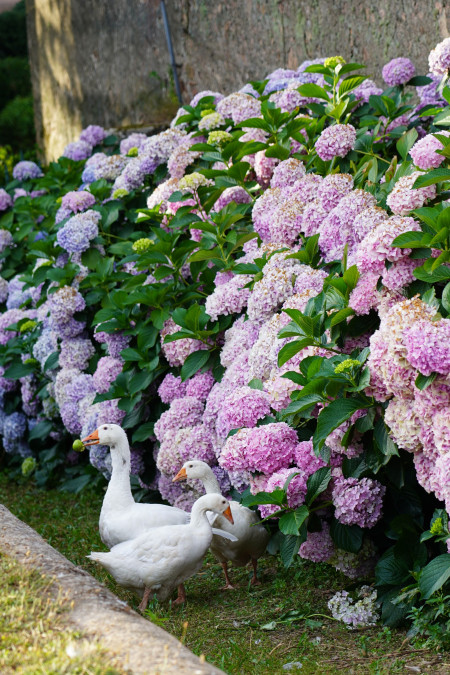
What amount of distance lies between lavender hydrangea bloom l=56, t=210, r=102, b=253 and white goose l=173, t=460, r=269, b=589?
173 centimetres

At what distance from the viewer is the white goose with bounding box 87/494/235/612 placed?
306 centimetres

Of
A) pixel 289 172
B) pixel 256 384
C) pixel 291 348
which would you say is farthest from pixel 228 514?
pixel 289 172

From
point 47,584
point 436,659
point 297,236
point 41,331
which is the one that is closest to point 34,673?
point 47,584

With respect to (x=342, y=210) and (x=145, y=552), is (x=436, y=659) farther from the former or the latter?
(x=342, y=210)

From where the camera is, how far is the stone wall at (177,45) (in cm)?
486

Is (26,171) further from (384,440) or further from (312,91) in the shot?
(384,440)

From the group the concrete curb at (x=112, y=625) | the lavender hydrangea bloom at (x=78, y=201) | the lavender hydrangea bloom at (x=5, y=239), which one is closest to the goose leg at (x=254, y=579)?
the concrete curb at (x=112, y=625)

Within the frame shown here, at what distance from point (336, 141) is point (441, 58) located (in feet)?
1.87

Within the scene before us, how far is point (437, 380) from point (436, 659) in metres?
0.79

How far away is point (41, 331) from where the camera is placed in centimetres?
511

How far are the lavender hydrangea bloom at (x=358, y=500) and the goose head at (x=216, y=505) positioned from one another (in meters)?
0.42

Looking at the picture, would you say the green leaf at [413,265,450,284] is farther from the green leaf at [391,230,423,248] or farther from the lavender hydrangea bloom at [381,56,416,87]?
the lavender hydrangea bloom at [381,56,416,87]

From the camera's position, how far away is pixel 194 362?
3.80 meters

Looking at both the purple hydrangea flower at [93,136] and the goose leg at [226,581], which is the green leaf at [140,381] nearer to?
the goose leg at [226,581]
